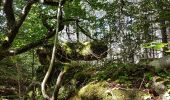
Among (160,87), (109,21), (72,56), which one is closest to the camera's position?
(160,87)

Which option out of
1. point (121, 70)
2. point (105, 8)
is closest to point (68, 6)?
point (105, 8)

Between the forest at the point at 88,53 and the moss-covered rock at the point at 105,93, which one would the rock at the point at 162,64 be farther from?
the moss-covered rock at the point at 105,93

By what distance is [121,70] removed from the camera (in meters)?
5.77

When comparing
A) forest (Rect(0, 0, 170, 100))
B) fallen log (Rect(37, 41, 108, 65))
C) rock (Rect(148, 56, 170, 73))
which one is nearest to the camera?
forest (Rect(0, 0, 170, 100))

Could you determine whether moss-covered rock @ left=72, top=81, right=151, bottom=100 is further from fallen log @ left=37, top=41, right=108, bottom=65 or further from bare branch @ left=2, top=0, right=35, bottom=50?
fallen log @ left=37, top=41, right=108, bottom=65

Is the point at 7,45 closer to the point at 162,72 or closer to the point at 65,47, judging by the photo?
the point at 65,47

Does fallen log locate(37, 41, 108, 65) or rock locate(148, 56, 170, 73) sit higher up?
rock locate(148, 56, 170, 73)

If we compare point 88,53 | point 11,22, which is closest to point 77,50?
point 88,53

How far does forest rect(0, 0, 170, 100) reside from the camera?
5.16m

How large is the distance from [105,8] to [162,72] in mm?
5954

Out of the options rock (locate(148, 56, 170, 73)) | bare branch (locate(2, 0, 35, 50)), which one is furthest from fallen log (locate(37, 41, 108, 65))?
rock (locate(148, 56, 170, 73))

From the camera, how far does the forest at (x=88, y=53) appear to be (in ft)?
16.9

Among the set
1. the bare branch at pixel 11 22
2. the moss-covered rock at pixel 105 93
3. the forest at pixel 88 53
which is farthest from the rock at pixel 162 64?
the bare branch at pixel 11 22

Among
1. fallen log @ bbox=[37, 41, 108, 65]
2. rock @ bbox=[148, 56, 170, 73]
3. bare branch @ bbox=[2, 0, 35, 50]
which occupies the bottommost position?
fallen log @ bbox=[37, 41, 108, 65]
